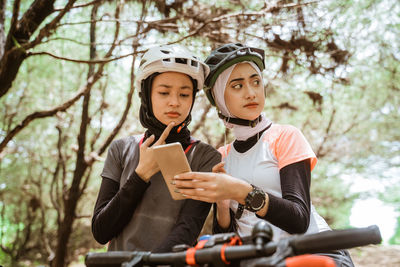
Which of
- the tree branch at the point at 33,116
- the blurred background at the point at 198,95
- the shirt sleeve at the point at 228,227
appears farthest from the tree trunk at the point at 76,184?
the shirt sleeve at the point at 228,227

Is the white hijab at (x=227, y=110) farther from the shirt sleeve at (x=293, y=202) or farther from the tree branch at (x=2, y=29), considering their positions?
the tree branch at (x=2, y=29)

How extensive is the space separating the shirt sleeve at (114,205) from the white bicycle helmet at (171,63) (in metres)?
0.83

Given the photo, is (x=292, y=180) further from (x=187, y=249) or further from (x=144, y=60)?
(x=144, y=60)

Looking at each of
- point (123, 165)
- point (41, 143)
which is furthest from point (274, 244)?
point (41, 143)

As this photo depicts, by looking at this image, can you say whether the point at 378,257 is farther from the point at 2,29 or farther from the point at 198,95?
the point at 2,29

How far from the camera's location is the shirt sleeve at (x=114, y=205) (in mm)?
2164

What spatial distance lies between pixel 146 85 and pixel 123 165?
0.64m

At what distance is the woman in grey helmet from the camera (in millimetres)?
2016

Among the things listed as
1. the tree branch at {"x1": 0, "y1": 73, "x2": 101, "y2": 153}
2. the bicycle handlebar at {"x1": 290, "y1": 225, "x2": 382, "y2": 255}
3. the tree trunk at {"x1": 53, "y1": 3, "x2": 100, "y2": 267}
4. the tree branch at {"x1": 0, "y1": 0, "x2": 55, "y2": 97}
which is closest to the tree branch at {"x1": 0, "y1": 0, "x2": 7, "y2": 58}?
the tree branch at {"x1": 0, "y1": 0, "x2": 55, "y2": 97}

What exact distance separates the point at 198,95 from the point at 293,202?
607 cm

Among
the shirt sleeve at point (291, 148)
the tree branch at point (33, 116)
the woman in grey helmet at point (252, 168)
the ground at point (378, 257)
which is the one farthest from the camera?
the ground at point (378, 257)

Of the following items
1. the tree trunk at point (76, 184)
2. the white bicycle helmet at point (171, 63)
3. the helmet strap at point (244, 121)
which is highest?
the white bicycle helmet at point (171, 63)

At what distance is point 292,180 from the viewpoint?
2.30 meters

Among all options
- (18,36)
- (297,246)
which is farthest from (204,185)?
(18,36)
